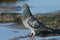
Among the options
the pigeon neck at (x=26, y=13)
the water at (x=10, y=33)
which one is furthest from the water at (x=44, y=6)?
the pigeon neck at (x=26, y=13)

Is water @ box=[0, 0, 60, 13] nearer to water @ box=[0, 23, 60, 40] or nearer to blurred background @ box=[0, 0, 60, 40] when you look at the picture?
blurred background @ box=[0, 0, 60, 40]

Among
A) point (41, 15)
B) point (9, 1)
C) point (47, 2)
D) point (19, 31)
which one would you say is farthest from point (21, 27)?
point (9, 1)

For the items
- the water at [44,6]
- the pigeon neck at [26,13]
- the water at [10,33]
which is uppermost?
the pigeon neck at [26,13]

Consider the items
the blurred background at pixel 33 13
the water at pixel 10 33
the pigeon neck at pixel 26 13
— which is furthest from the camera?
the blurred background at pixel 33 13

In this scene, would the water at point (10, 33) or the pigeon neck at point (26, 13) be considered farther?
the water at point (10, 33)

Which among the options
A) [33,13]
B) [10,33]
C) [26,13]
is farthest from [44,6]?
[26,13]

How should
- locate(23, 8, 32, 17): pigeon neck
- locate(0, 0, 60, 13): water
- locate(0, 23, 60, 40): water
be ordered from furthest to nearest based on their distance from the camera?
locate(0, 0, 60, 13): water → locate(0, 23, 60, 40): water → locate(23, 8, 32, 17): pigeon neck

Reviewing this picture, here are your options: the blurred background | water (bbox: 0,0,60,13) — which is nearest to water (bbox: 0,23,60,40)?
the blurred background

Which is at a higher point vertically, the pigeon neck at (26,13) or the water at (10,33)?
the pigeon neck at (26,13)

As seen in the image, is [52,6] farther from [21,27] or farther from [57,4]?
[21,27]

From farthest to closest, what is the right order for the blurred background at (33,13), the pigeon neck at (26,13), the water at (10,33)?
the blurred background at (33,13)
the water at (10,33)
the pigeon neck at (26,13)

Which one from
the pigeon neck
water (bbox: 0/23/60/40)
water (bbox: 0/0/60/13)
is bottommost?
water (bbox: 0/23/60/40)

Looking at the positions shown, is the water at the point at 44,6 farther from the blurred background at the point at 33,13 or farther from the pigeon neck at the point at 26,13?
the pigeon neck at the point at 26,13

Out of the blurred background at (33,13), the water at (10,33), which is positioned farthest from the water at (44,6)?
the water at (10,33)
